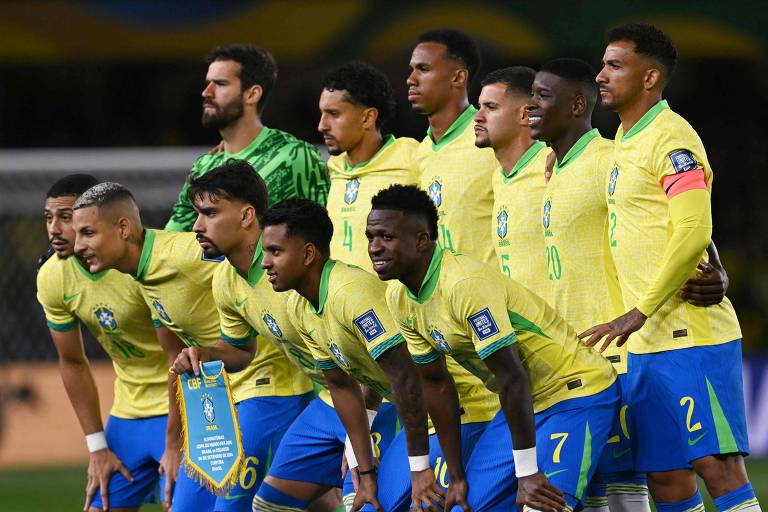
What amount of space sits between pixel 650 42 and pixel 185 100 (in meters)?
11.8

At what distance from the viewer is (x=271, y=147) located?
7523mm

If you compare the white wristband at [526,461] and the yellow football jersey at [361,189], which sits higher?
the yellow football jersey at [361,189]

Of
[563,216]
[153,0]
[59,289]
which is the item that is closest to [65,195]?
[59,289]

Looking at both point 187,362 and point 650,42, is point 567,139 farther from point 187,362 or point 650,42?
point 187,362

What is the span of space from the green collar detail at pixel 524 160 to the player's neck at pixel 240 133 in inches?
63.6

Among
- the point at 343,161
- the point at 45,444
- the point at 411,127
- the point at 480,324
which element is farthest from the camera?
the point at 411,127

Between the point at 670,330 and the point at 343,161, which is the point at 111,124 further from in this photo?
the point at 670,330

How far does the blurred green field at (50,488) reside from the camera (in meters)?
10.9

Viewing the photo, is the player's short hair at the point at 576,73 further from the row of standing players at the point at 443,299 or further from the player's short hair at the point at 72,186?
the player's short hair at the point at 72,186

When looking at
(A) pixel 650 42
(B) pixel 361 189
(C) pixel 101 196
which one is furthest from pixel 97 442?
(A) pixel 650 42

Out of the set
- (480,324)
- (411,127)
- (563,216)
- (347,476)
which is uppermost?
(411,127)

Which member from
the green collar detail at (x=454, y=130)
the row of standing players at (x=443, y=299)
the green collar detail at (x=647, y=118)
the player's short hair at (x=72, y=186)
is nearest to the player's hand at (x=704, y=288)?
the row of standing players at (x=443, y=299)

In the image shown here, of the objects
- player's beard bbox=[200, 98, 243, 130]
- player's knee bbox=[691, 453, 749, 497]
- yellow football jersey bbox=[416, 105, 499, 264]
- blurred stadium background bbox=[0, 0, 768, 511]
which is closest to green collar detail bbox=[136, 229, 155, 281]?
player's beard bbox=[200, 98, 243, 130]

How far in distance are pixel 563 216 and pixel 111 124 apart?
470 inches
